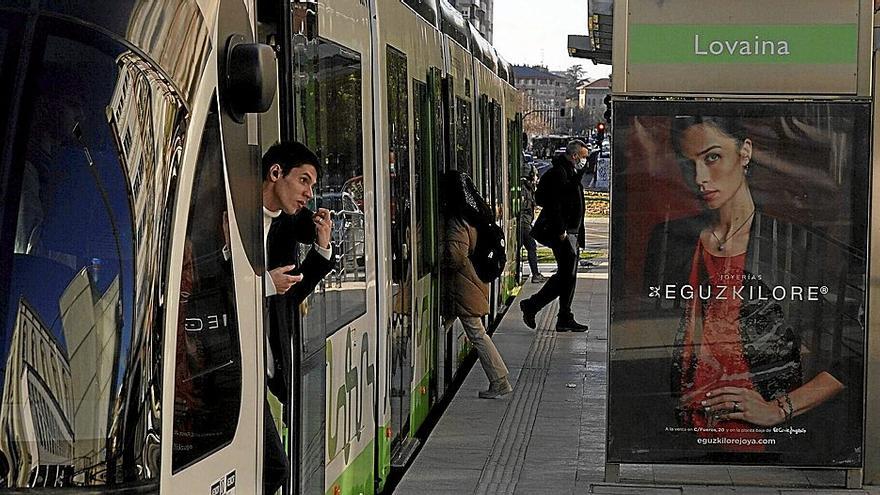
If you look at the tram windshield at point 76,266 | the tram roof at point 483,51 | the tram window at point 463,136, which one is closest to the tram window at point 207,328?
the tram windshield at point 76,266

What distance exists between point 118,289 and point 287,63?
1853mm

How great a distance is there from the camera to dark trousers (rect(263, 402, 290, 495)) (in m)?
4.84

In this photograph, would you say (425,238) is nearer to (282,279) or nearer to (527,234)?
(282,279)

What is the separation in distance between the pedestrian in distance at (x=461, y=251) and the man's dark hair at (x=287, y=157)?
17.5 ft

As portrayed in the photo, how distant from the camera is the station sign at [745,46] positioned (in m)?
8.00

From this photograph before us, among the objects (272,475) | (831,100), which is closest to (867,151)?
(831,100)

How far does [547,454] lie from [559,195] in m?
6.23

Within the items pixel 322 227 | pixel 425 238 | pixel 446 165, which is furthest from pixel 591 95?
pixel 322 227

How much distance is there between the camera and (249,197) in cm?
474

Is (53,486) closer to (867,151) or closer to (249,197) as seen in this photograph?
(249,197)

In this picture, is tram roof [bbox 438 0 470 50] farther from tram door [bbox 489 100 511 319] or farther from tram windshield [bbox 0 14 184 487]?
tram windshield [bbox 0 14 184 487]

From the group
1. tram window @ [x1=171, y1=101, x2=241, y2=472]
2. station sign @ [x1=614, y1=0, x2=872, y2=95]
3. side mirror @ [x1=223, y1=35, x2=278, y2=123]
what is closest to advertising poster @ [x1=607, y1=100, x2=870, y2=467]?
station sign @ [x1=614, y1=0, x2=872, y2=95]

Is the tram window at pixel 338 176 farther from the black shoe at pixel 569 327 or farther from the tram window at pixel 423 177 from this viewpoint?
the black shoe at pixel 569 327

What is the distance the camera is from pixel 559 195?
15664 millimetres
